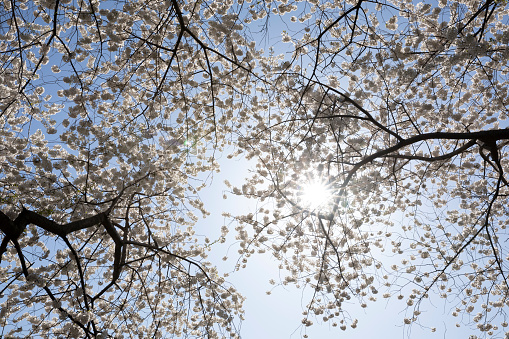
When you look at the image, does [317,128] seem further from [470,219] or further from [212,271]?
[470,219]

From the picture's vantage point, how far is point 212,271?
249 inches

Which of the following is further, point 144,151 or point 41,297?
point 144,151

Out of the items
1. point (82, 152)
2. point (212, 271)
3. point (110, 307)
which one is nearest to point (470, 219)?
point (212, 271)

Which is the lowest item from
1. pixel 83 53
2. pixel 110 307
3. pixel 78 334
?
pixel 78 334

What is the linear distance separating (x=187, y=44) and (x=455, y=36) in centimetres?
337

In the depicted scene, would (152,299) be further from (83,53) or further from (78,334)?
(83,53)

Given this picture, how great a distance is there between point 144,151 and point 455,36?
4.57 m

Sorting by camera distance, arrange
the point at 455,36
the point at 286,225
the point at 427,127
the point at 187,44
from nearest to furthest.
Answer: the point at 455,36
the point at 187,44
the point at 286,225
the point at 427,127

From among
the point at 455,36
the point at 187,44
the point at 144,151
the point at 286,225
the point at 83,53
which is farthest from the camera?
the point at 286,225

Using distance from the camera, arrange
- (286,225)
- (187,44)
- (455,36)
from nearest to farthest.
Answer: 1. (455,36)
2. (187,44)
3. (286,225)

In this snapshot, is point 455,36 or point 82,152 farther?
point 82,152

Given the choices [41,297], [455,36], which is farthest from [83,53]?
[455,36]

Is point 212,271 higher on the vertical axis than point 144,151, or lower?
lower

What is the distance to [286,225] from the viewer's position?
19.9 ft
